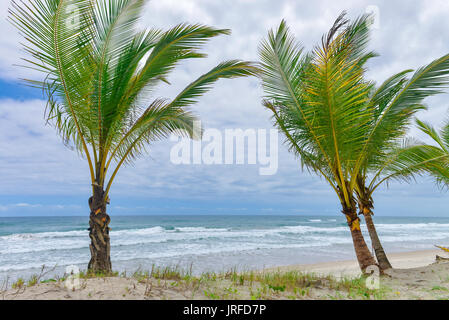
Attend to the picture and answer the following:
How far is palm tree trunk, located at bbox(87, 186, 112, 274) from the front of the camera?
4.84 meters

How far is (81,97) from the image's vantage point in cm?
466

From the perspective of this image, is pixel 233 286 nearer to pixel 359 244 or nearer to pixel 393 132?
pixel 359 244

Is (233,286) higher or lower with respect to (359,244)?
lower

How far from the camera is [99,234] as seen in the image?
16.1 feet

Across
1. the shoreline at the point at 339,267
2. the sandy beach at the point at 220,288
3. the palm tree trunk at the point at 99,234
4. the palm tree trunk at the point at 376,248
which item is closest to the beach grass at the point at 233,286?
the sandy beach at the point at 220,288

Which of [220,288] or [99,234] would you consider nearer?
[220,288]

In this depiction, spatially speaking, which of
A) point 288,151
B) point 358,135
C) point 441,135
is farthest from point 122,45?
point 441,135

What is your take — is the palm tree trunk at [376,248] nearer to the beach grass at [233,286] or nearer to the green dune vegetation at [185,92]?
the green dune vegetation at [185,92]

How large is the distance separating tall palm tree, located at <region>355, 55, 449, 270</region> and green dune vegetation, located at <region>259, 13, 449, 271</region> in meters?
0.01

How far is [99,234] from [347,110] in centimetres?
502

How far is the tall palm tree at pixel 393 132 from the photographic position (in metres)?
5.40

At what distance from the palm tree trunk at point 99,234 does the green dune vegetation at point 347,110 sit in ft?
12.9

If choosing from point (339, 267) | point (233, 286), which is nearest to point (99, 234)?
point (233, 286)

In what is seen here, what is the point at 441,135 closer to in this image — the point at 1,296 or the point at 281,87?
the point at 281,87
